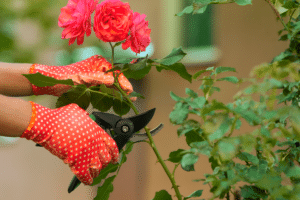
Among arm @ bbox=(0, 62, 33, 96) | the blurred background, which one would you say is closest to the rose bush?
arm @ bbox=(0, 62, 33, 96)

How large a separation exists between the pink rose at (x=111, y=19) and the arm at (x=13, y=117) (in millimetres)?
219

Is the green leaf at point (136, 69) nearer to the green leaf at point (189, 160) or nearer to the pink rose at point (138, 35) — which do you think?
the pink rose at point (138, 35)

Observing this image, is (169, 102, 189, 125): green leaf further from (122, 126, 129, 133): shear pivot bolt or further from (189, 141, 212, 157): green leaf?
(122, 126, 129, 133): shear pivot bolt

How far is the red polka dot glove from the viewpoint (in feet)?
1.77

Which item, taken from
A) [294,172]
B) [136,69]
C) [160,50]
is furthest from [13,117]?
[160,50]

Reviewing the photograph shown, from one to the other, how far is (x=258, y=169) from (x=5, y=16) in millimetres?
2097

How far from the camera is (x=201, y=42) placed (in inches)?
80.0

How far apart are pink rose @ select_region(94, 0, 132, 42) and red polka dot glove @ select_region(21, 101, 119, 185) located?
17cm

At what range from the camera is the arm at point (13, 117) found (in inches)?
20.6

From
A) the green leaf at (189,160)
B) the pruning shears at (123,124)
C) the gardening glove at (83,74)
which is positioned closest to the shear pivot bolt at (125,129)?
the pruning shears at (123,124)

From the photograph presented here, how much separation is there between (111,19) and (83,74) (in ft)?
0.58

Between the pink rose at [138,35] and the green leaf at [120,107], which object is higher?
the pink rose at [138,35]

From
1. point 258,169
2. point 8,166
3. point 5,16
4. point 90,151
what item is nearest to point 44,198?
point 8,166

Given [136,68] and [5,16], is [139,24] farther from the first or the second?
[5,16]
